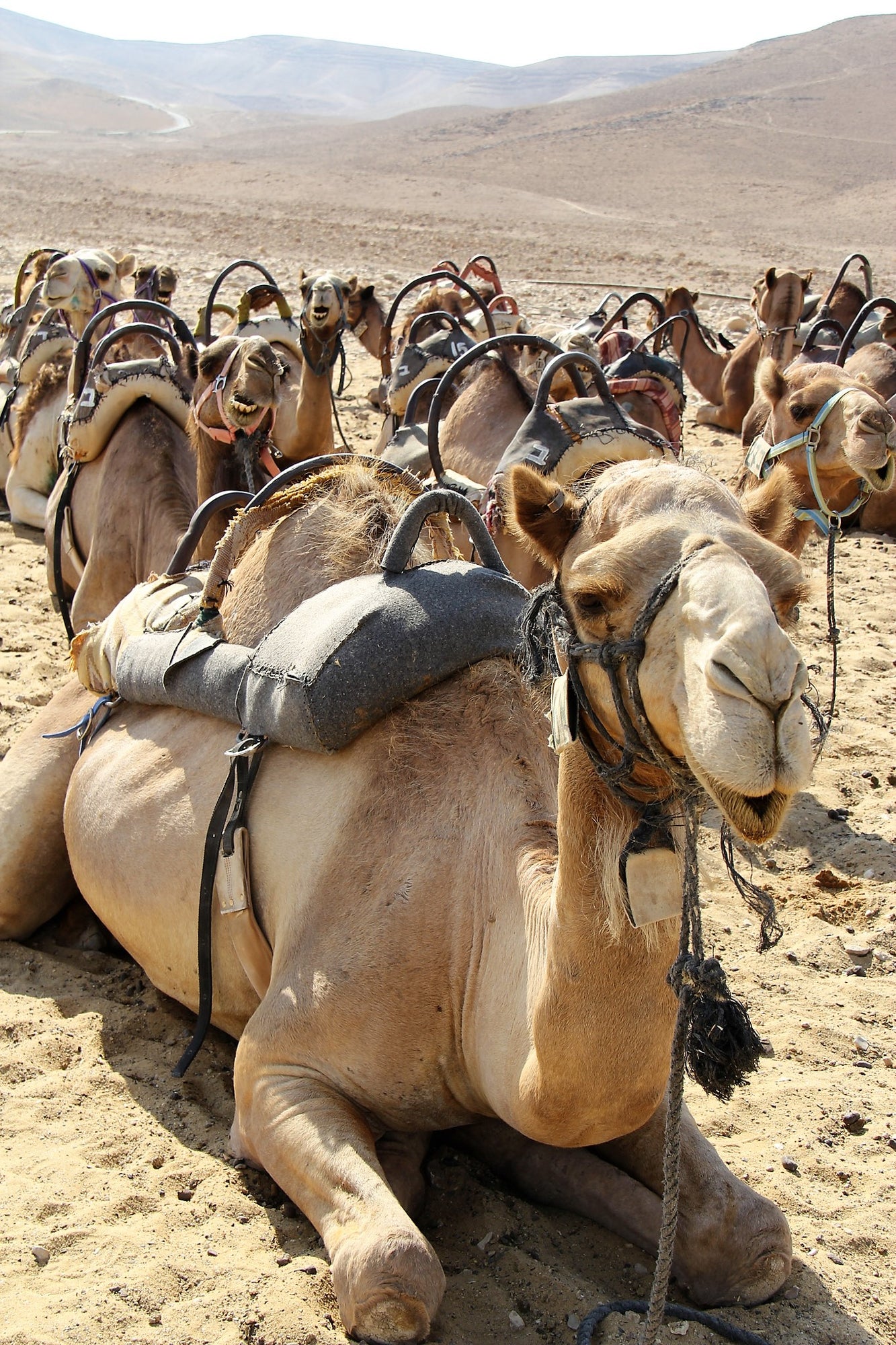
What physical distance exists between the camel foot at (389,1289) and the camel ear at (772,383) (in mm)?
4214

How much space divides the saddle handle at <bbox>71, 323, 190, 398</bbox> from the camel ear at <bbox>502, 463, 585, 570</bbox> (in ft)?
11.4

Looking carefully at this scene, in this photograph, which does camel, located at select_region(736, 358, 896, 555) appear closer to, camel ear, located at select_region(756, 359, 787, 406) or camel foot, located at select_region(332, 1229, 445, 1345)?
camel ear, located at select_region(756, 359, 787, 406)

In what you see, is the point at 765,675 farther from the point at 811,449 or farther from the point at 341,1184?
the point at 811,449

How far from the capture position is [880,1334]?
8.77 feet

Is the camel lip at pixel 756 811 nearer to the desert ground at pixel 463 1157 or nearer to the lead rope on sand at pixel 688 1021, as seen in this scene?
the lead rope on sand at pixel 688 1021

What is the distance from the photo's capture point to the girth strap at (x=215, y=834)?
10.5 feet

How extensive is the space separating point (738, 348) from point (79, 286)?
6.01m

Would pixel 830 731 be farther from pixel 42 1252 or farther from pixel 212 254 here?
pixel 212 254

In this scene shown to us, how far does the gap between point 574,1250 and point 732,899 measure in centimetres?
189

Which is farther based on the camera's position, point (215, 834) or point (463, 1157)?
point (215, 834)

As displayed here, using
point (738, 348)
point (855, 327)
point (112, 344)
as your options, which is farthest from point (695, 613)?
point (738, 348)

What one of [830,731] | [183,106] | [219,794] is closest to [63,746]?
[219,794]

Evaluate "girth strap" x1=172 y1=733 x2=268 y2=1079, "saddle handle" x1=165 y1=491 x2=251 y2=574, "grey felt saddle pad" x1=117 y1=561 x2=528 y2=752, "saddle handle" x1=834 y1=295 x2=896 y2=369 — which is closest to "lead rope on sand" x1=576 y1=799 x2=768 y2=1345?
"grey felt saddle pad" x1=117 y1=561 x2=528 y2=752

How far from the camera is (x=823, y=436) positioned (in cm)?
521
